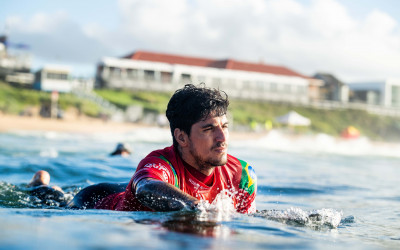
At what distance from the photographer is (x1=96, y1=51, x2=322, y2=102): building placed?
5488 cm

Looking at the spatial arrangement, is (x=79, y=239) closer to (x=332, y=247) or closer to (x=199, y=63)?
(x=332, y=247)

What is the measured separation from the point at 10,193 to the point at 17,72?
4626 centimetres

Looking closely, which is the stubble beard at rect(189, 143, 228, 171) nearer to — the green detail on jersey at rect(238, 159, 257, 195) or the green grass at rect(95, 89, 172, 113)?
the green detail on jersey at rect(238, 159, 257, 195)

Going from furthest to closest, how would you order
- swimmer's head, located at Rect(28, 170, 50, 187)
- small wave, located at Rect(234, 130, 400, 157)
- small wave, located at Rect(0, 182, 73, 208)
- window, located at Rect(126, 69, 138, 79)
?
window, located at Rect(126, 69, 138, 79), small wave, located at Rect(234, 130, 400, 157), swimmer's head, located at Rect(28, 170, 50, 187), small wave, located at Rect(0, 182, 73, 208)

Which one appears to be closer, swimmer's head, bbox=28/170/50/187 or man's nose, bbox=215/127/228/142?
man's nose, bbox=215/127/228/142

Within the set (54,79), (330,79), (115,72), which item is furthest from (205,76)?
(330,79)

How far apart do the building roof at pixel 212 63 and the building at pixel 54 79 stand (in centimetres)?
1251

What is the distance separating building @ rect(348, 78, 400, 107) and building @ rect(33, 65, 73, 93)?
150ft

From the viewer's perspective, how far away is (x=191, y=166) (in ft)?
12.5

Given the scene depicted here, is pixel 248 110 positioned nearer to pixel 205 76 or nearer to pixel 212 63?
pixel 205 76

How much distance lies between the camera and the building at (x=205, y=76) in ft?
180

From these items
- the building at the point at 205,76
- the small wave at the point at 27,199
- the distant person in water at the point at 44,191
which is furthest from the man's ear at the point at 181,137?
the building at the point at 205,76

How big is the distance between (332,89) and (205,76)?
2269 centimetres

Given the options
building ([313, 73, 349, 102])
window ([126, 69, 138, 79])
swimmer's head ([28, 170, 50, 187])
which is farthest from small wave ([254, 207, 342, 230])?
building ([313, 73, 349, 102])
